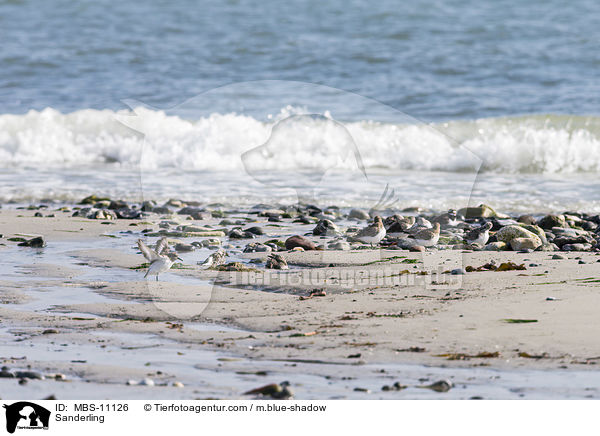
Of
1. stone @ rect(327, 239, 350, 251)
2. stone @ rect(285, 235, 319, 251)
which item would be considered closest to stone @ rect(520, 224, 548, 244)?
stone @ rect(327, 239, 350, 251)

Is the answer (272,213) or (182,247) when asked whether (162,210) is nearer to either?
(272,213)

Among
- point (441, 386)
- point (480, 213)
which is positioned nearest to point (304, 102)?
point (480, 213)

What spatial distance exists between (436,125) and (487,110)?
1178 mm

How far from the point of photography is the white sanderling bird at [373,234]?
666cm

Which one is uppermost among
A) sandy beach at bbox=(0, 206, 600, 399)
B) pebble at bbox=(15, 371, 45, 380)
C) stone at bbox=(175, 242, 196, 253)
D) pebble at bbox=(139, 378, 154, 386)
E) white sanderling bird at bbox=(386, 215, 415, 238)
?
white sanderling bird at bbox=(386, 215, 415, 238)

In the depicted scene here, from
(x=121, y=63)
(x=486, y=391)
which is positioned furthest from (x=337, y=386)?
(x=121, y=63)

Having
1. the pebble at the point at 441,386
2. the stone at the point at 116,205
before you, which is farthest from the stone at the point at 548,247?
the stone at the point at 116,205

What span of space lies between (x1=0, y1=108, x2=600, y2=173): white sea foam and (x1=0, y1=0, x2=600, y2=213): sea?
4 cm

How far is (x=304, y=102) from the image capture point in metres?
14.2

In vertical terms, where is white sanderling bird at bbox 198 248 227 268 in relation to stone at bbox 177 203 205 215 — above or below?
below

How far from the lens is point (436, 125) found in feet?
45.6

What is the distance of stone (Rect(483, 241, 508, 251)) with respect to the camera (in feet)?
21.1
